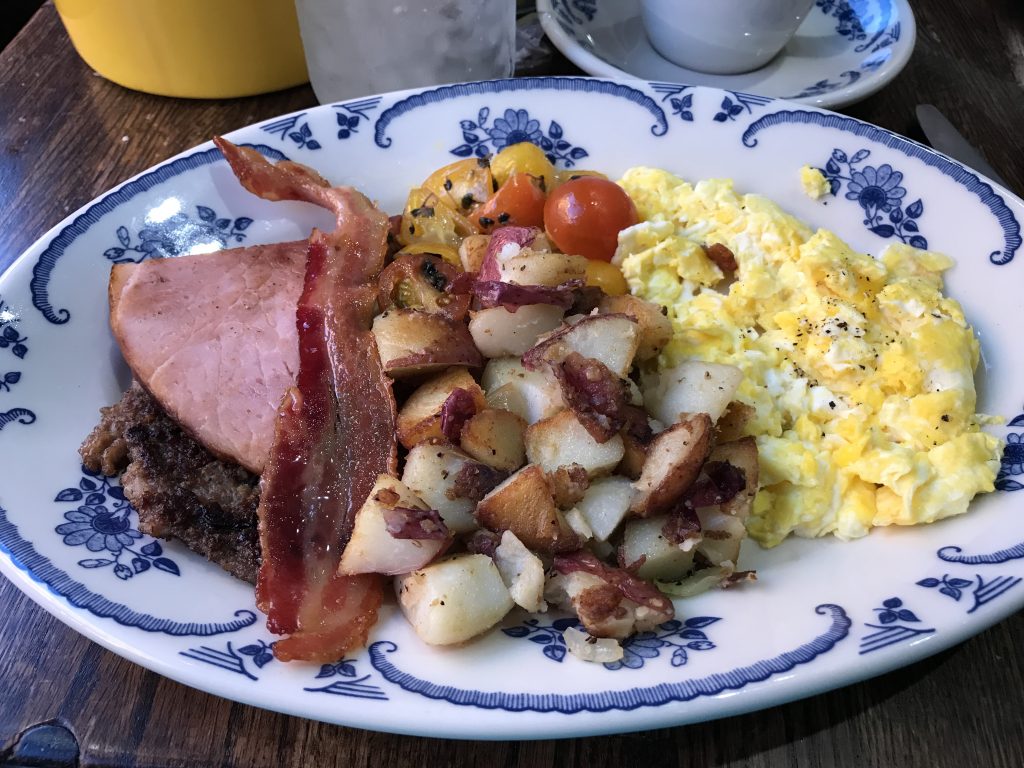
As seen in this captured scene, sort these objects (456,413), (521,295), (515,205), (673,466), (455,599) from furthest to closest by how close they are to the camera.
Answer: (515,205) < (521,295) < (456,413) < (673,466) < (455,599)

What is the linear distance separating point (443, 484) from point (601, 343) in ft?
1.32

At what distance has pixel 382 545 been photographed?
1322mm

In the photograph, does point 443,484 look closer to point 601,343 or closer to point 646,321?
point 601,343

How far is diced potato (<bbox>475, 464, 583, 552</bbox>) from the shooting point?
1.36 metres

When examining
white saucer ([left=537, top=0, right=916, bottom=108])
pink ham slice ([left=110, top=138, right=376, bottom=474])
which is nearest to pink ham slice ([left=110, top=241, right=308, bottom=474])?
pink ham slice ([left=110, top=138, right=376, bottom=474])

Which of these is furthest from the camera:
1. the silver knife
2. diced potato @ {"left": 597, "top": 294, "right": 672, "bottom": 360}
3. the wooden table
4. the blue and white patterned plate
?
the silver knife

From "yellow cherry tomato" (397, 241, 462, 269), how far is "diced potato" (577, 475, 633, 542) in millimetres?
709

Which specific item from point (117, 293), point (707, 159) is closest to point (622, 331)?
point (707, 159)

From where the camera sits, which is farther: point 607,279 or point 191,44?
point 191,44

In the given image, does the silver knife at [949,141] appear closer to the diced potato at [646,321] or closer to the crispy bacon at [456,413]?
the diced potato at [646,321]

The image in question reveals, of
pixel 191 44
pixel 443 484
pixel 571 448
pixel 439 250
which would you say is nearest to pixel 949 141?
pixel 439 250

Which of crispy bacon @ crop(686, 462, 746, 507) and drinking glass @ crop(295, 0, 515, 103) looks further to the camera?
drinking glass @ crop(295, 0, 515, 103)

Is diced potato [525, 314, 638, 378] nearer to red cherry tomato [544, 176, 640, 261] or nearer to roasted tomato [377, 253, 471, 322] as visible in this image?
roasted tomato [377, 253, 471, 322]

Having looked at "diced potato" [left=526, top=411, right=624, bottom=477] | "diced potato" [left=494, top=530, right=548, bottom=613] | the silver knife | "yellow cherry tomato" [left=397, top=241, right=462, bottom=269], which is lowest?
the silver knife
